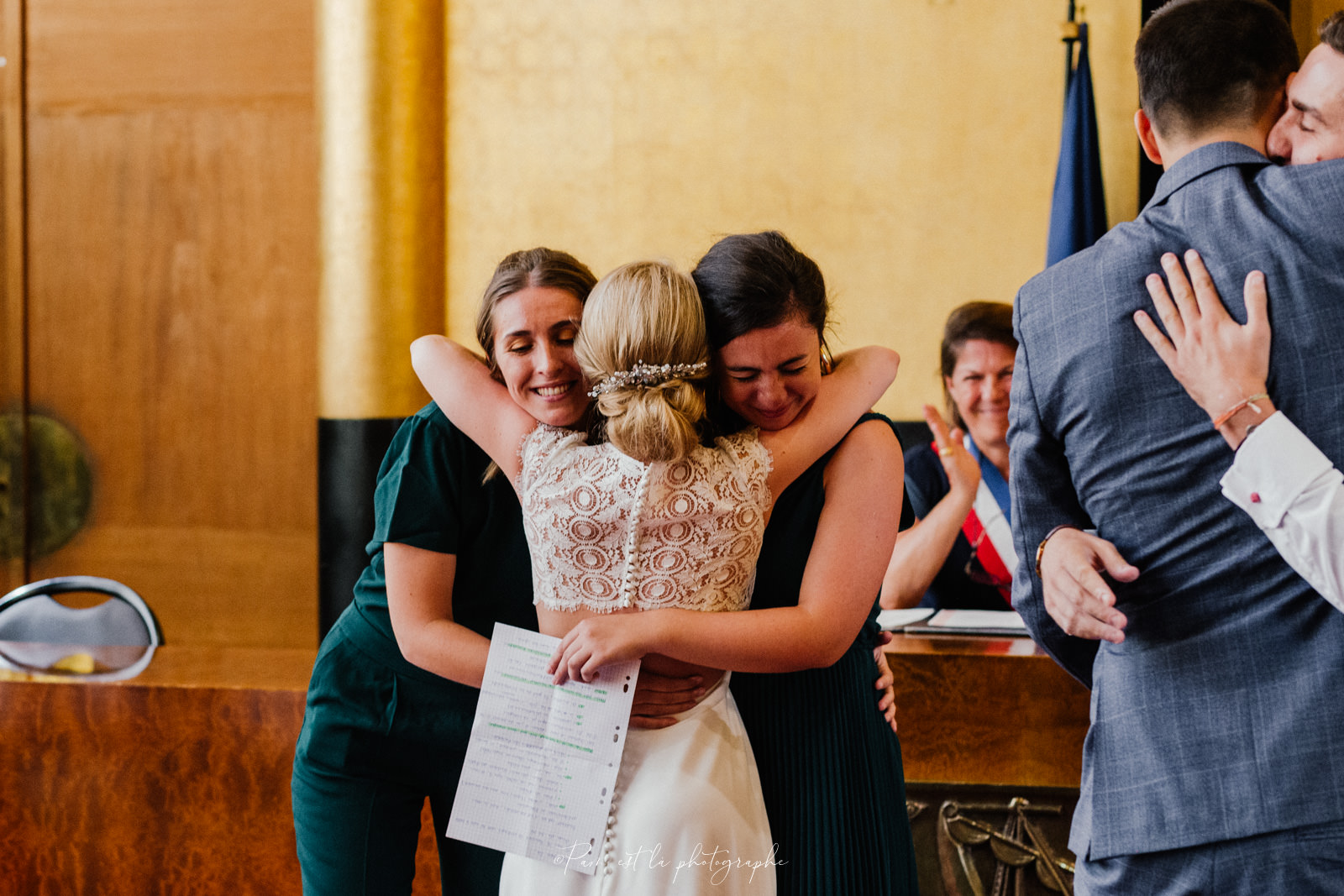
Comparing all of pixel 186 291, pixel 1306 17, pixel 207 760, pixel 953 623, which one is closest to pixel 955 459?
pixel 953 623

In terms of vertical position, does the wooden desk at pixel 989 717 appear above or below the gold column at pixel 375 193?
below

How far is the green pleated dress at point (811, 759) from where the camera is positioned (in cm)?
149

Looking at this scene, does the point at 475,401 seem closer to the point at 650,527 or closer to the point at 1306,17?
the point at 650,527

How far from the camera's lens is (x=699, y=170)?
4.79 metres

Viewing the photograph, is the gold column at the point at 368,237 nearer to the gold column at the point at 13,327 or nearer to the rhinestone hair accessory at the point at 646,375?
the gold column at the point at 13,327

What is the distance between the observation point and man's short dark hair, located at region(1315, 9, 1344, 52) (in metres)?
1.19

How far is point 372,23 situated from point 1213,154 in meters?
4.24

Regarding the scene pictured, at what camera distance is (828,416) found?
1453 mm

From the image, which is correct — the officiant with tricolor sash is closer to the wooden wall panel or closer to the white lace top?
the white lace top

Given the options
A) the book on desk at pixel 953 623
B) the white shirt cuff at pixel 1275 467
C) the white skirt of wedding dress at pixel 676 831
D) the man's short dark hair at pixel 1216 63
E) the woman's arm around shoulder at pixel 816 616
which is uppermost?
the man's short dark hair at pixel 1216 63

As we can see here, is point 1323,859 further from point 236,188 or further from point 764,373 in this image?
point 236,188

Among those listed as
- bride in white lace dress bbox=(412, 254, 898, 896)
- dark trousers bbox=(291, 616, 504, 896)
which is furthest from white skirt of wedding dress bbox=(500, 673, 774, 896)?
dark trousers bbox=(291, 616, 504, 896)

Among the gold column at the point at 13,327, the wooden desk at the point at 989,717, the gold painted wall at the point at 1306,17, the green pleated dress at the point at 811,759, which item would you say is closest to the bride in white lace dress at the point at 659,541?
the green pleated dress at the point at 811,759

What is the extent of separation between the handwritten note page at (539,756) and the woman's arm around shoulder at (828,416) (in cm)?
32
